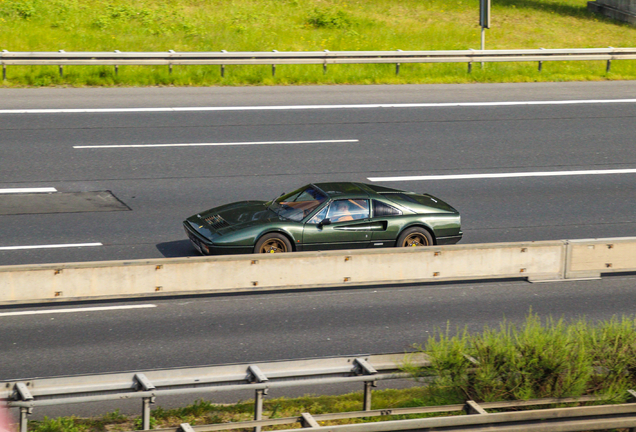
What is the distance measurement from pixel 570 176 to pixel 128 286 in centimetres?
1148

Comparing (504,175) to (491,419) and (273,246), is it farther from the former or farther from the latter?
(491,419)

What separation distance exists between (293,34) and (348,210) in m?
16.3

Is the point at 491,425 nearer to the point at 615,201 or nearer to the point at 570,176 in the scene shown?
the point at 615,201

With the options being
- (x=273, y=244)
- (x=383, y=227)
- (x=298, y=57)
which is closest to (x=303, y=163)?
(x=383, y=227)

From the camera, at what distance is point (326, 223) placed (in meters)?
12.0

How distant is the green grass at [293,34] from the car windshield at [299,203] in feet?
34.5

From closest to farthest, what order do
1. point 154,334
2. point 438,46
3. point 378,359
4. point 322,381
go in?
point 322,381 → point 378,359 → point 154,334 → point 438,46

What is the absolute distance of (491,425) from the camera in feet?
21.2

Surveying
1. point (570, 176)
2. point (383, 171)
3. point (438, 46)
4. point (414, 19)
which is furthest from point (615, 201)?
point (414, 19)

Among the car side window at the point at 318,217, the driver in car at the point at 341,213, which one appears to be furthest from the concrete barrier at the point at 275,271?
the driver in car at the point at 341,213

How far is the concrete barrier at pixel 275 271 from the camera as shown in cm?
809

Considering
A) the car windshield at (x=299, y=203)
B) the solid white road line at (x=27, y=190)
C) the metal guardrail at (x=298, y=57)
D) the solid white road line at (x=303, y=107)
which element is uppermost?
the metal guardrail at (x=298, y=57)

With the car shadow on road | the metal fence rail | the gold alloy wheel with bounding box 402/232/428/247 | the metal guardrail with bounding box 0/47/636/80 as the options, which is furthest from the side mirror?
the metal guardrail with bounding box 0/47/636/80

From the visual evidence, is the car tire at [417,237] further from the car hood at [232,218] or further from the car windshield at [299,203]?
the car hood at [232,218]
